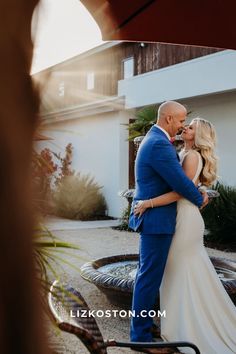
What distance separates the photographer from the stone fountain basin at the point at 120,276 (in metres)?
4.68

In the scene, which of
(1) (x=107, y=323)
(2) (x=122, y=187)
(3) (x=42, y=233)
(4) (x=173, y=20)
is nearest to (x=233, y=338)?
(1) (x=107, y=323)

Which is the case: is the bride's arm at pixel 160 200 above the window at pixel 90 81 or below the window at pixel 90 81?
below

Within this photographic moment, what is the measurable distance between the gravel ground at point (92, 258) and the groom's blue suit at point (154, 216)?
520 mm

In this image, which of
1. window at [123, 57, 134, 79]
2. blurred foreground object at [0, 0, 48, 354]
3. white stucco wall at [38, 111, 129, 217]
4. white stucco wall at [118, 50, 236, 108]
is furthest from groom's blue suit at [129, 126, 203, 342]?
window at [123, 57, 134, 79]

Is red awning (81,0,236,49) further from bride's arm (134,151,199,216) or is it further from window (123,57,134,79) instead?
window (123,57,134,79)

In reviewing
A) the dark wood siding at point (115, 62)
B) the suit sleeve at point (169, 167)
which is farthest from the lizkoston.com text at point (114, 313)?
the dark wood siding at point (115, 62)

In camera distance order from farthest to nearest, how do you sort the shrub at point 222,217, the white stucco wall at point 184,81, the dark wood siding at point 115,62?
the dark wood siding at point 115,62 < the white stucco wall at point 184,81 < the shrub at point 222,217

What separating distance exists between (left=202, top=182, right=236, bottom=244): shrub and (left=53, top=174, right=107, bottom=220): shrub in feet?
17.7

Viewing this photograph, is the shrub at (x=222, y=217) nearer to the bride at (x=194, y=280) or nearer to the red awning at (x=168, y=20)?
the bride at (x=194, y=280)

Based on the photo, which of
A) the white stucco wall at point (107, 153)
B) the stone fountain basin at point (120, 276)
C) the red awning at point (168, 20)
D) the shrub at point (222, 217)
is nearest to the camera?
the red awning at point (168, 20)

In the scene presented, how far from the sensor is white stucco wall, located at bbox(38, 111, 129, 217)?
1498 centimetres

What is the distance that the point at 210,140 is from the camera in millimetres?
3961

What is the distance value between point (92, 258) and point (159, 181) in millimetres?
4744

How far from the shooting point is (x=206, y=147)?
3.92 metres
